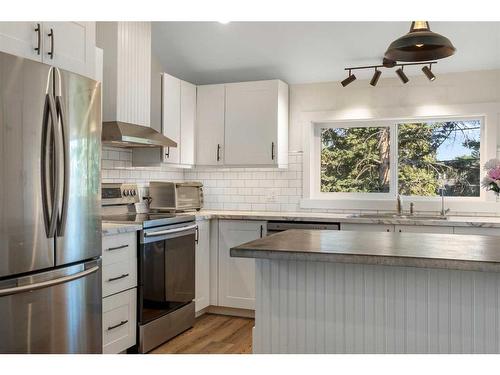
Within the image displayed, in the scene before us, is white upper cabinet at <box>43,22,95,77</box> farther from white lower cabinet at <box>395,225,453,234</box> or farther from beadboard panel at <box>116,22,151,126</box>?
white lower cabinet at <box>395,225,453,234</box>

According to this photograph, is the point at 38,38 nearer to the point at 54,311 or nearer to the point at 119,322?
the point at 54,311

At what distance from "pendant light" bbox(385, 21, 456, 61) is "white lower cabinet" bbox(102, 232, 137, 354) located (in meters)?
1.91

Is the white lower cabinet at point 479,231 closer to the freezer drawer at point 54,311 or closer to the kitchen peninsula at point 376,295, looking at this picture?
the kitchen peninsula at point 376,295

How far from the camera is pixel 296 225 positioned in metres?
4.04

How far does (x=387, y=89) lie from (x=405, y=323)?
2.86 metres

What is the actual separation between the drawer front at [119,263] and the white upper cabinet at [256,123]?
1.60 metres

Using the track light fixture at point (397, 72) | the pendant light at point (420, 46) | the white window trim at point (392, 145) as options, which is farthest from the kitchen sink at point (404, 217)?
the pendant light at point (420, 46)

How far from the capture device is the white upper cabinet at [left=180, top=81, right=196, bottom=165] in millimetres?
4465

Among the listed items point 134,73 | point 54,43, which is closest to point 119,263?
point 54,43

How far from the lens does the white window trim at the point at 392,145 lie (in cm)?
406

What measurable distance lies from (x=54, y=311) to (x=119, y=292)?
2.33 feet

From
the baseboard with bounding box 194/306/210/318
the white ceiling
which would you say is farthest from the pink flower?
the baseboard with bounding box 194/306/210/318

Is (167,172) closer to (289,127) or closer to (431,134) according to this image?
(289,127)
